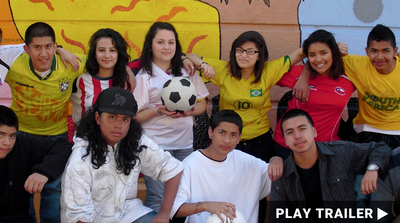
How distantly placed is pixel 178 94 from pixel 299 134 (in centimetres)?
102

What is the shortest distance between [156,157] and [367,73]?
215 centimetres

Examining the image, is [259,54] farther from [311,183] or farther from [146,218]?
[146,218]

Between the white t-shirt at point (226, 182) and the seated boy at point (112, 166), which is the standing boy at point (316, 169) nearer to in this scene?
the white t-shirt at point (226, 182)

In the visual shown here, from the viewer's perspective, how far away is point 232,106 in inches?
156

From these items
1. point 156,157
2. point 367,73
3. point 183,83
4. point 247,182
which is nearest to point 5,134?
point 156,157

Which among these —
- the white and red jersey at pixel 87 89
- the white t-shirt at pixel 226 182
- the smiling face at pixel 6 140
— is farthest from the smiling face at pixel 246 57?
the smiling face at pixel 6 140

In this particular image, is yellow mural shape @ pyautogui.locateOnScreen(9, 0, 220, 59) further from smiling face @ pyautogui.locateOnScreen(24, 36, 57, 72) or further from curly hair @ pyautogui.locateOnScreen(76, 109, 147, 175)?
curly hair @ pyautogui.locateOnScreen(76, 109, 147, 175)

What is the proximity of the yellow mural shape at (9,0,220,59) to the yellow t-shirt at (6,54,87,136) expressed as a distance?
1071 millimetres

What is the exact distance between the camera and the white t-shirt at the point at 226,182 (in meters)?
3.20

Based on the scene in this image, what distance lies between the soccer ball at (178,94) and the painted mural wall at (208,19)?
1370 mm

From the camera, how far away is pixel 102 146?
9.62 ft

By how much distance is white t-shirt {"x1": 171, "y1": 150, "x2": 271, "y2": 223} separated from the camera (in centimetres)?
320

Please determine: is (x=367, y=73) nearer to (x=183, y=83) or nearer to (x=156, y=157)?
(x=183, y=83)

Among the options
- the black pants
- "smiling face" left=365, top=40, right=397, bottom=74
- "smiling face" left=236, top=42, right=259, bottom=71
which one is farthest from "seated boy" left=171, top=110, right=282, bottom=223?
"smiling face" left=365, top=40, right=397, bottom=74
